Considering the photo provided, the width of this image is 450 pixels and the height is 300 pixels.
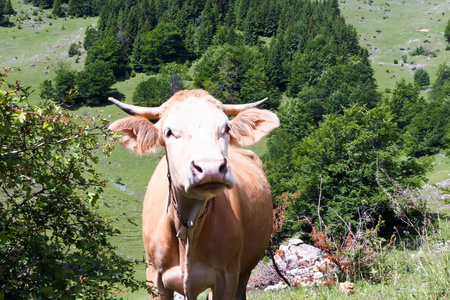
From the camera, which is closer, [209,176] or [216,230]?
[209,176]

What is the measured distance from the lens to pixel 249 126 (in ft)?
17.0

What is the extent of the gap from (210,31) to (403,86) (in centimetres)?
7260

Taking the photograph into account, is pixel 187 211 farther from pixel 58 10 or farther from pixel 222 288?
pixel 58 10

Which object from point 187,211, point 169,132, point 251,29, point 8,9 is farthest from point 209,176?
point 8,9

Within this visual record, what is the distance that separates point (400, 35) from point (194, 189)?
6777 inches

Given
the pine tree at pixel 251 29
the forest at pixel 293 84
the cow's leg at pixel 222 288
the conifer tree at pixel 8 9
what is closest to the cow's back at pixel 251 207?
the cow's leg at pixel 222 288

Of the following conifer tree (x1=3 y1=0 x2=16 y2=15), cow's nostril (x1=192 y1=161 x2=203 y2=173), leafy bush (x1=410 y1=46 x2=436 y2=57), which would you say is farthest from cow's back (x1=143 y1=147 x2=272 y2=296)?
conifer tree (x1=3 y1=0 x2=16 y2=15)

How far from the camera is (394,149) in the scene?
4016cm

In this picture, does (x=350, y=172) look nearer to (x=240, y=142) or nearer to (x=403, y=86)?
(x=240, y=142)

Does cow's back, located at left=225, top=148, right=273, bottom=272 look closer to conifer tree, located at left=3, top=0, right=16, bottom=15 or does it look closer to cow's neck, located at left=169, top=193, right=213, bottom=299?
cow's neck, located at left=169, top=193, right=213, bottom=299

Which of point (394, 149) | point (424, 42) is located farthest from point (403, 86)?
A: point (424, 42)

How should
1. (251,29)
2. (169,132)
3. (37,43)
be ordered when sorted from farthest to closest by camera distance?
(251,29) → (37,43) → (169,132)

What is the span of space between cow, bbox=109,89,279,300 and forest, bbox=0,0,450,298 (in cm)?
104

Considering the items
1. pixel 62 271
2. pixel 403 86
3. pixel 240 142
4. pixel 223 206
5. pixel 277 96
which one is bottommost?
pixel 277 96
